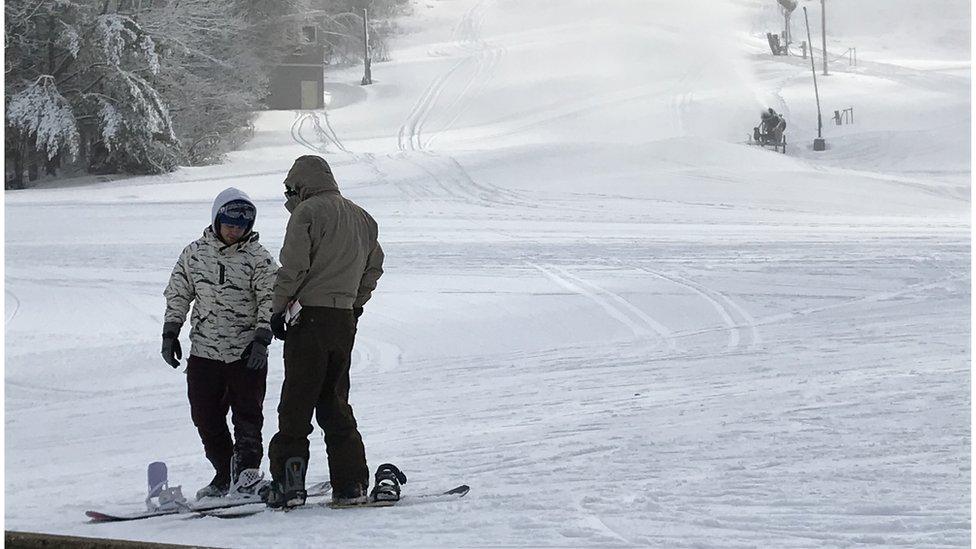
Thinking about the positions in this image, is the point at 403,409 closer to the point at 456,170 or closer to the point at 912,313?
the point at 912,313

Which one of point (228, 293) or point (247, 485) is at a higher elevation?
point (228, 293)

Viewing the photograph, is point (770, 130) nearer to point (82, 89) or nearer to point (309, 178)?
point (82, 89)

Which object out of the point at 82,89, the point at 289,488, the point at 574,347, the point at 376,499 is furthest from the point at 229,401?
the point at 82,89

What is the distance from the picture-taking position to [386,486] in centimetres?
522

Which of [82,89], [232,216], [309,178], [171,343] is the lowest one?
[171,343]

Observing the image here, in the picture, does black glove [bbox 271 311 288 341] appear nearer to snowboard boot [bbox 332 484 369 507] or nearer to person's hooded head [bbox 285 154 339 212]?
person's hooded head [bbox 285 154 339 212]

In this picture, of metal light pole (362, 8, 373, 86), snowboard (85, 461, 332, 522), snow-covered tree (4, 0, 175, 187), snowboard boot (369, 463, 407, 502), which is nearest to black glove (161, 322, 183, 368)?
snowboard (85, 461, 332, 522)

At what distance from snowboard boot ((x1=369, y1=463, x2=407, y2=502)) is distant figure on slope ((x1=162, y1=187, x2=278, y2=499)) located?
1.58ft

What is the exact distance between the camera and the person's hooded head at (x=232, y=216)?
5.02 meters

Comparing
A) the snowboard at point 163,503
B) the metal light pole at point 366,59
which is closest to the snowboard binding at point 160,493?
the snowboard at point 163,503

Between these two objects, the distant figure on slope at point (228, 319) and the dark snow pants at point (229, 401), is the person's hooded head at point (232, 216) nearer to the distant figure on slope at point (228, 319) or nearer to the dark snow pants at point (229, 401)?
the distant figure on slope at point (228, 319)

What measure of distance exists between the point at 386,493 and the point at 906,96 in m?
39.5

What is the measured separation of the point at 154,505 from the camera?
5.22 m

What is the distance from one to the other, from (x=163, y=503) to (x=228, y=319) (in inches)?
32.5
